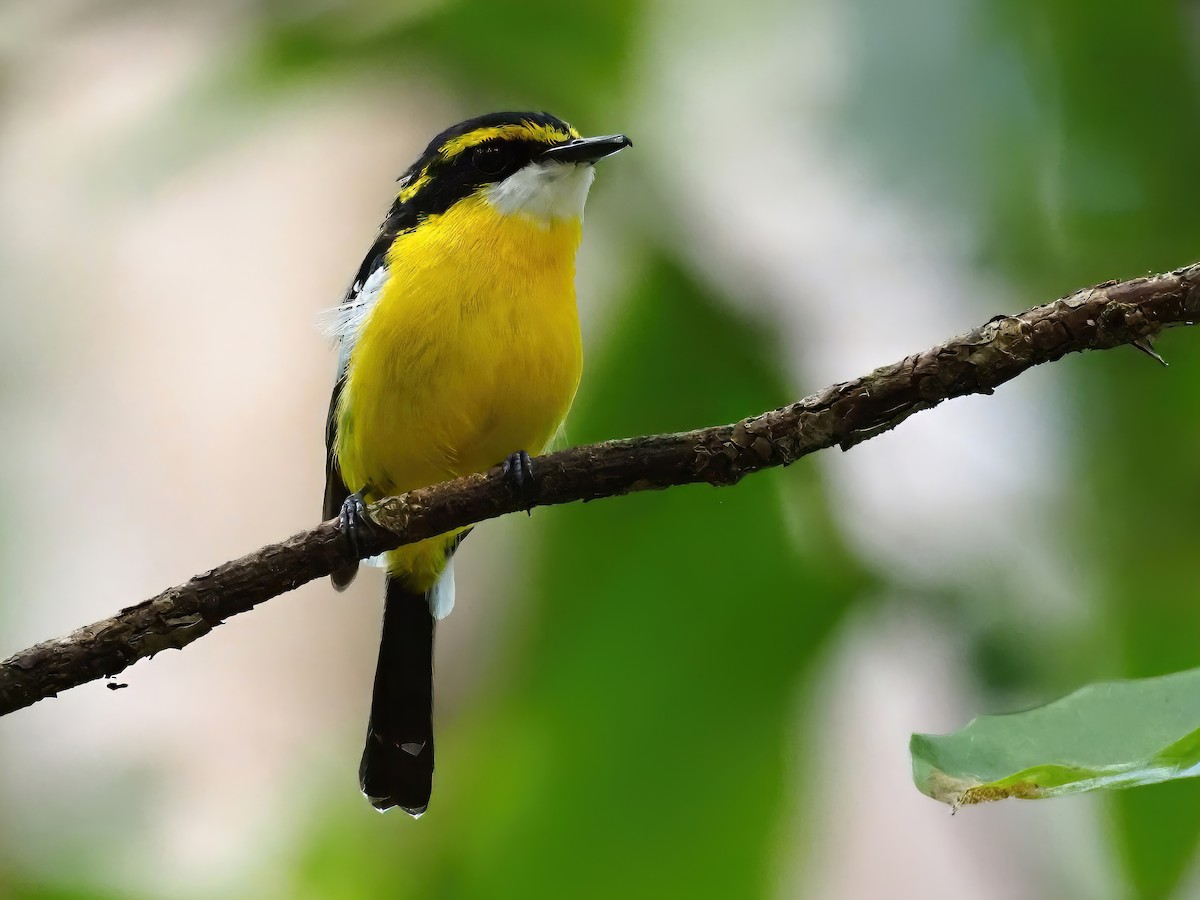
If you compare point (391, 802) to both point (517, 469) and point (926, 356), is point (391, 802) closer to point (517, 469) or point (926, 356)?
point (517, 469)

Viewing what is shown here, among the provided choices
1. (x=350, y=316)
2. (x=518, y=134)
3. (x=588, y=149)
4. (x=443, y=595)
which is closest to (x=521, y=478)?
(x=588, y=149)

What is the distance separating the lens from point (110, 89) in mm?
3750

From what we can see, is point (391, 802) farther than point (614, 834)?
Yes

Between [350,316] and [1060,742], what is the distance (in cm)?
188

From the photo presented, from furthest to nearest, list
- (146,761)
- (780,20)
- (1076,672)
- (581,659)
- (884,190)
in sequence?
(146,761) → (780,20) → (884,190) → (581,659) → (1076,672)

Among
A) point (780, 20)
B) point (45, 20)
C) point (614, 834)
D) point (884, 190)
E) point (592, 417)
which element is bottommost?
point (614, 834)

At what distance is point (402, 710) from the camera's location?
10.4 ft

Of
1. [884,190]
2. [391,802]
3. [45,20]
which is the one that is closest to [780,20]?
[884,190]

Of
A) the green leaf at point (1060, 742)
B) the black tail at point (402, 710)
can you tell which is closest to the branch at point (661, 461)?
the green leaf at point (1060, 742)

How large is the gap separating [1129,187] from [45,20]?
234 cm

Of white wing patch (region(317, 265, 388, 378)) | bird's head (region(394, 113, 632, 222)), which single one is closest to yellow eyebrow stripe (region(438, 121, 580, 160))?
bird's head (region(394, 113, 632, 222))

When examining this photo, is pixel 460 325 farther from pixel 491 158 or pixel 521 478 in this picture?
pixel 521 478

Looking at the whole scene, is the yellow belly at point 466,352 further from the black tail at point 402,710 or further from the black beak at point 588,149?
the black tail at point 402,710

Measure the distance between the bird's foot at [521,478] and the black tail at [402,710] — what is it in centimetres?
135
